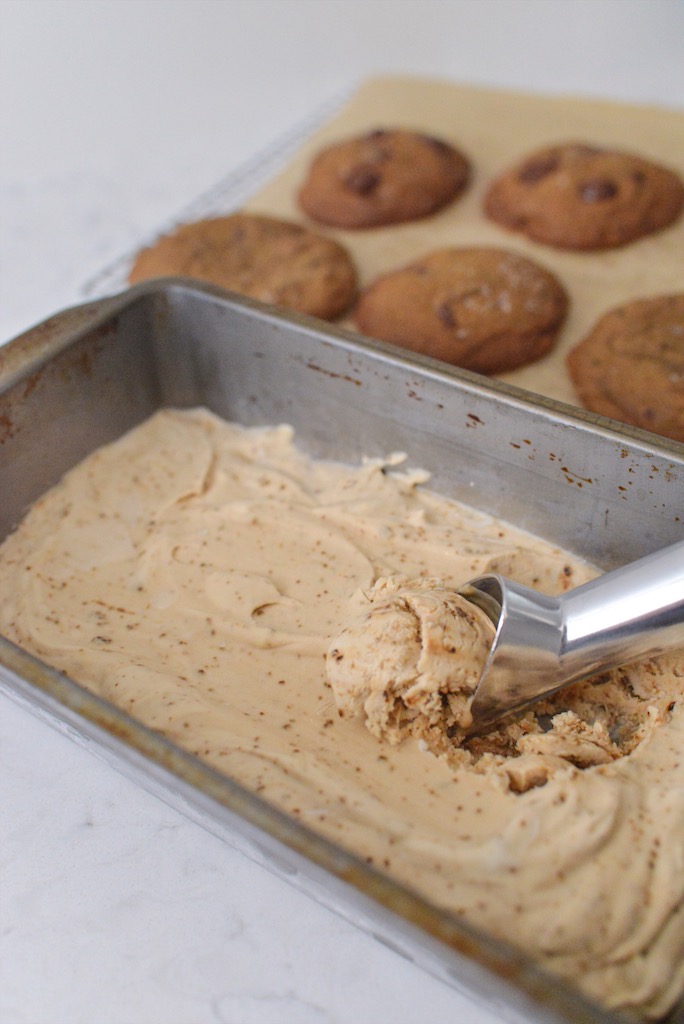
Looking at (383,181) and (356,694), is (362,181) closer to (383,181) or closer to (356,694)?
(383,181)

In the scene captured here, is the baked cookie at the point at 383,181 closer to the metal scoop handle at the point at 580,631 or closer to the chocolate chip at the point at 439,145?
the chocolate chip at the point at 439,145

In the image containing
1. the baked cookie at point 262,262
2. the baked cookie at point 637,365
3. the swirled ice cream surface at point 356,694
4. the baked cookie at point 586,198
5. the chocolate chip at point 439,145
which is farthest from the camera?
the chocolate chip at point 439,145

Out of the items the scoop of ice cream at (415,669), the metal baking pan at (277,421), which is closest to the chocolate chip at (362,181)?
the metal baking pan at (277,421)

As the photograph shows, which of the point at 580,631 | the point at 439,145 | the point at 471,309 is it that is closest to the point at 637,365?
the point at 471,309

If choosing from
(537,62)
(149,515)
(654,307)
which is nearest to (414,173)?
(654,307)

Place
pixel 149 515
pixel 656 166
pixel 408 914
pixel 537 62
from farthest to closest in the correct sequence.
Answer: pixel 537 62 → pixel 656 166 → pixel 149 515 → pixel 408 914

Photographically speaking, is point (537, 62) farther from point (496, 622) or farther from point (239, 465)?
point (496, 622)
